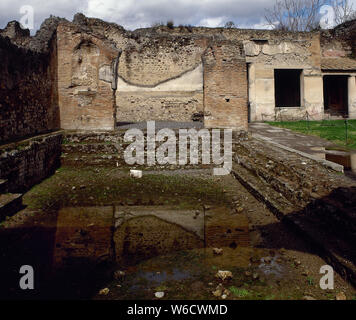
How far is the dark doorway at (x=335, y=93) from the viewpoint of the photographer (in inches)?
800

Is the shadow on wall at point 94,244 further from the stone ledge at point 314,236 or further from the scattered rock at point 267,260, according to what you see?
the scattered rock at point 267,260

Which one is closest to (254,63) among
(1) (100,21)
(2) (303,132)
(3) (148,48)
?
(3) (148,48)

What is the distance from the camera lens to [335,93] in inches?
819

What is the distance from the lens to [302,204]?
4777 mm

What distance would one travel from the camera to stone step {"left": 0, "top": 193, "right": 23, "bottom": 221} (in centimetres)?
475

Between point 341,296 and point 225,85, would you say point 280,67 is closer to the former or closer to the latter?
point 225,85

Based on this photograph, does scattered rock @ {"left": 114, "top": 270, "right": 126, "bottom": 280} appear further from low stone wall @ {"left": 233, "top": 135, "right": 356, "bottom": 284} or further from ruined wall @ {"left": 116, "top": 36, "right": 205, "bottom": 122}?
ruined wall @ {"left": 116, "top": 36, "right": 205, "bottom": 122}

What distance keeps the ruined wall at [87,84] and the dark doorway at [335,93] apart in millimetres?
14789

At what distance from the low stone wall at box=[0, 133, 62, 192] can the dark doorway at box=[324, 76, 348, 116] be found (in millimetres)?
16954

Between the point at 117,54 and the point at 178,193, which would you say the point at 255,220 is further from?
the point at 117,54

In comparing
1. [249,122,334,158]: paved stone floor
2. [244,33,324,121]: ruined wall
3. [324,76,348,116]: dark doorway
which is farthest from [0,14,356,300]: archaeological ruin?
[324,76,348,116]: dark doorway

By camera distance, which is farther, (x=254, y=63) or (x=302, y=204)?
(x=254, y=63)
